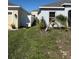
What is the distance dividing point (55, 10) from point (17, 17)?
16.0 inches

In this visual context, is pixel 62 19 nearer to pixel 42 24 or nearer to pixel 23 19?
pixel 42 24

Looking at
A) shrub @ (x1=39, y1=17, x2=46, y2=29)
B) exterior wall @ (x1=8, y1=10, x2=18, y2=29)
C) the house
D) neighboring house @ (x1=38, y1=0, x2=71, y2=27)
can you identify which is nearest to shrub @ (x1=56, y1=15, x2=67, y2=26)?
neighboring house @ (x1=38, y1=0, x2=71, y2=27)

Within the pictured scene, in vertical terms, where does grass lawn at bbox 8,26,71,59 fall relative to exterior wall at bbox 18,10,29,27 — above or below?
below

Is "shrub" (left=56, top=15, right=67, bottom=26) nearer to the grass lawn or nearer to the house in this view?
the grass lawn

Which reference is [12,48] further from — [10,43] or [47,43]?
[47,43]

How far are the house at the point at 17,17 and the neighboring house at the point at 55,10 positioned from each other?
0.15 meters

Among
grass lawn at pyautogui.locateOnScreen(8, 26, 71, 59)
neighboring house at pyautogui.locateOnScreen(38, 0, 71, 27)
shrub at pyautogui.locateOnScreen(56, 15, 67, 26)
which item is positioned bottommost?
grass lawn at pyautogui.locateOnScreen(8, 26, 71, 59)

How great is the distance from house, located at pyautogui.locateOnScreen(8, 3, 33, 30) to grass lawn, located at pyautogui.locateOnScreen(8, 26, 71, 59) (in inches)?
2.5

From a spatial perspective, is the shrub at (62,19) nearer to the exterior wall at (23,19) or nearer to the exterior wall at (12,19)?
the exterior wall at (23,19)

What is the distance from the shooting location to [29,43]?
331cm

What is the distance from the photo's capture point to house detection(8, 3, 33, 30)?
10.9 feet

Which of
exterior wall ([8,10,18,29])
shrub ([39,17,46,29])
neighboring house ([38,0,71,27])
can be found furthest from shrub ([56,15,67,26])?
exterior wall ([8,10,18,29])

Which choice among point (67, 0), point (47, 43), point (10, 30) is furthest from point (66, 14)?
point (10, 30)

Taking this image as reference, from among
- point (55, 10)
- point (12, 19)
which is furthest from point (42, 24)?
point (12, 19)
